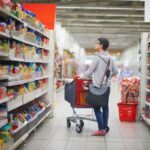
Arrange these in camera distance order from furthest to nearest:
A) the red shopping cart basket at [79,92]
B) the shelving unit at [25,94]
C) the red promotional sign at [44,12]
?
1. the red promotional sign at [44,12]
2. the red shopping cart basket at [79,92]
3. the shelving unit at [25,94]

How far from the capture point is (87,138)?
18.3 ft

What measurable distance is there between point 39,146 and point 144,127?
2504 millimetres

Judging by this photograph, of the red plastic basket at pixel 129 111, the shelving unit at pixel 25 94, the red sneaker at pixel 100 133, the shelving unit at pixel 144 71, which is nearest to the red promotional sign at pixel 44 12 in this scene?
the shelving unit at pixel 25 94

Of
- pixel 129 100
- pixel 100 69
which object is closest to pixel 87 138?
pixel 100 69

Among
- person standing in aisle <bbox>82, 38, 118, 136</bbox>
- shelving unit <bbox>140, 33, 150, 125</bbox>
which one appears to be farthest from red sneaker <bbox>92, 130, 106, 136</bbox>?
shelving unit <bbox>140, 33, 150, 125</bbox>

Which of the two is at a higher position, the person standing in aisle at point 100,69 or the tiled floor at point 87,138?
the person standing in aisle at point 100,69

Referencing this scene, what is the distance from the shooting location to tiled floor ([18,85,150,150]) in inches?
197

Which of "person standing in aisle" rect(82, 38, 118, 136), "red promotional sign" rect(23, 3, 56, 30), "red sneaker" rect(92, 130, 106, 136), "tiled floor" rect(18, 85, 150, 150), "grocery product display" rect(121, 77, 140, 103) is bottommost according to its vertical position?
"tiled floor" rect(18, 85, 150, 150)

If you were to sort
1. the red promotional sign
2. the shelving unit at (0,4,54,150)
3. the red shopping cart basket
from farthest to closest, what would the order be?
1. the red promotional sign
2. the red shopping cart basket
3. the shelving unit at (0,4,54,150)

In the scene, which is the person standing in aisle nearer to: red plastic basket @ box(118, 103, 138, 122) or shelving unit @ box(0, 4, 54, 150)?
shelving unit @ box(0, 4, 54, 150)

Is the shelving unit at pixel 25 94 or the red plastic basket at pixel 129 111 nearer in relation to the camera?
the shelving unit at pixel 25 94

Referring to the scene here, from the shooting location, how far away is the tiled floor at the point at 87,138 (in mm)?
5000

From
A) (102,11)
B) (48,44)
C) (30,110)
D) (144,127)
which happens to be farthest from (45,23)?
(102,11)

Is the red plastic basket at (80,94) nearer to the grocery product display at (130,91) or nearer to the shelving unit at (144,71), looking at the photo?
the grocery product display at (130,91)
